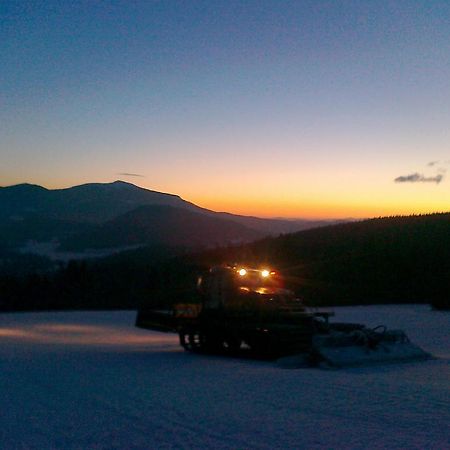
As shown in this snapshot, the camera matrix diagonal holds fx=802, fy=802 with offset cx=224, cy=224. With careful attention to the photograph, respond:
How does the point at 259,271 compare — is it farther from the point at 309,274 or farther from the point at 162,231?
the point at 162,231

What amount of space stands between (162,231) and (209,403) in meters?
132

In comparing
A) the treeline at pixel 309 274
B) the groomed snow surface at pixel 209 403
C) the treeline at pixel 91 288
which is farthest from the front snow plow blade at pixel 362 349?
the treeline at pixel 91 288

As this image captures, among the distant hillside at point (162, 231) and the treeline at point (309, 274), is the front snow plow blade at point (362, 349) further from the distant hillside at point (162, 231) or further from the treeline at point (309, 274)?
the distant hillside at point (162, 231)

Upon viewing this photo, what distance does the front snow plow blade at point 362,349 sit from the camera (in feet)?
63.1

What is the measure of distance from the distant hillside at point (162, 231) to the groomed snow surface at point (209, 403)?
10589 cm

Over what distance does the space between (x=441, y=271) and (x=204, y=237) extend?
72.9 metres

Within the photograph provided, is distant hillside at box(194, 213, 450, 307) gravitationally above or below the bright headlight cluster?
above

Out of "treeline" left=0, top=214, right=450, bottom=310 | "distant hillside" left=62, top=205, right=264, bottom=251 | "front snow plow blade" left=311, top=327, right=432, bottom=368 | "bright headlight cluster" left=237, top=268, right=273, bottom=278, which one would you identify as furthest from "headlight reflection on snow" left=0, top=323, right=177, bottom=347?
"distant hillside" left=62, top=205, right=264, bottom=251

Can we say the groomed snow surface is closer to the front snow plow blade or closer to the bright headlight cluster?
the front snow plow blade

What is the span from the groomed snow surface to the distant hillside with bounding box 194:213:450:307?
27.4 m

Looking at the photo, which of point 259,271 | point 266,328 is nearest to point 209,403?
point 266,328

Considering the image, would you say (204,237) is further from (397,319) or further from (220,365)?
(220,365)

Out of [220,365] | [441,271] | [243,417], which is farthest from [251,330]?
[441,271]

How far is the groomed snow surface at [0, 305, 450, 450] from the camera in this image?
1072 cm
